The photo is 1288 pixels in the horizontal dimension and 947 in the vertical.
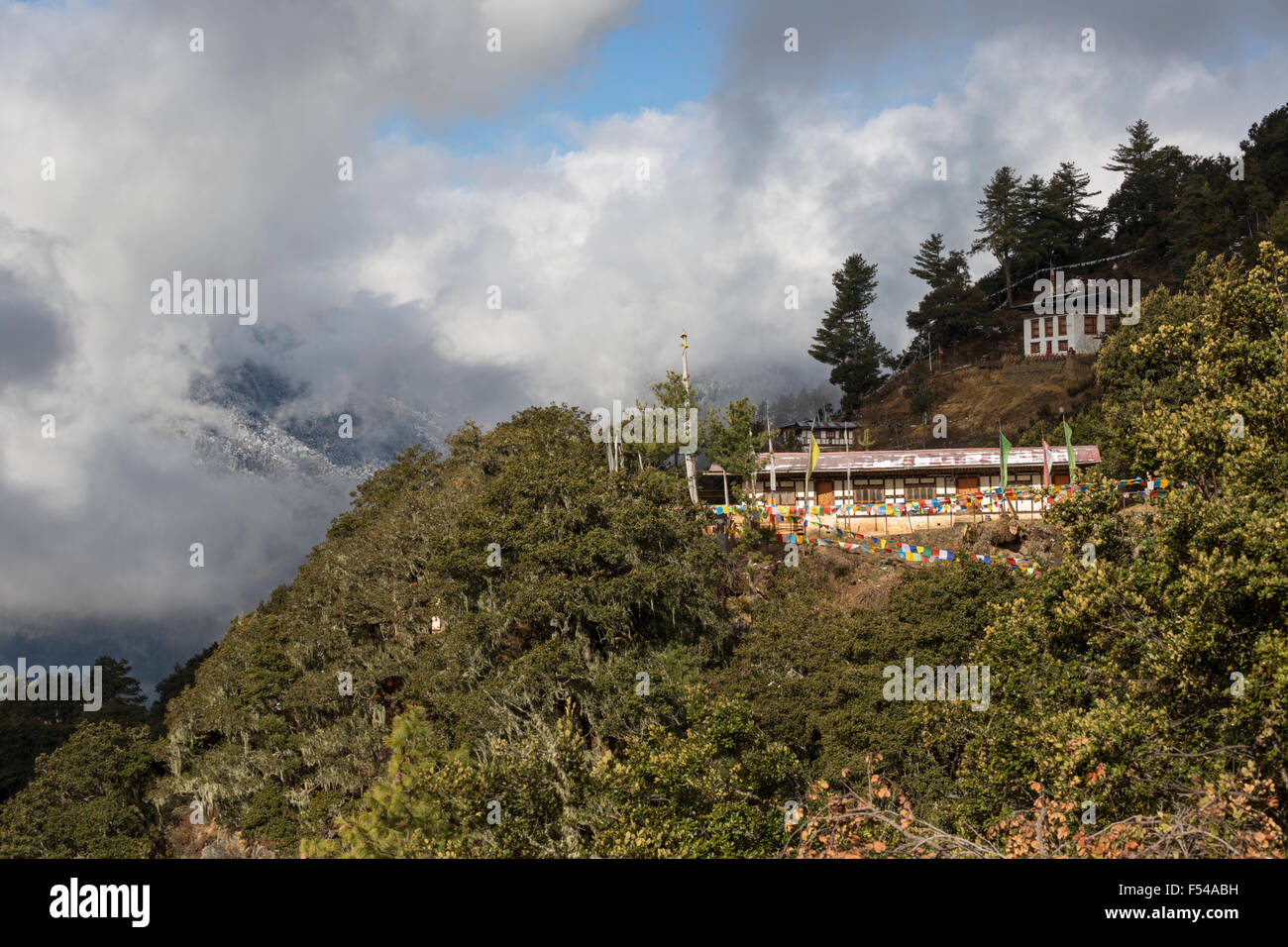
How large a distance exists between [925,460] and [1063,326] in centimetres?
4017

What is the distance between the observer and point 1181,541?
12.0 meters

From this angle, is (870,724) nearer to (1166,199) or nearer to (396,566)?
(396,566)

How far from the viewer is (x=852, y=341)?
274 ft

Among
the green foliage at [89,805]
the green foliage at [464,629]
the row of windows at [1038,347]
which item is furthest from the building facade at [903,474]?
the row of windows at [1038,347]

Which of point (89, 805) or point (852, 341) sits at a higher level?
point (852, 341)

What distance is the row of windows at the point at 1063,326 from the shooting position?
76.4 metres

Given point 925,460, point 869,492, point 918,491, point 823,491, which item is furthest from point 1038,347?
point 823,491

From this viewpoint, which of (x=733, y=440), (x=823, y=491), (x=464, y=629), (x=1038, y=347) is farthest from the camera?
(x=1038, y=347)

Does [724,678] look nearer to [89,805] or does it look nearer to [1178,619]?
[1178,619]

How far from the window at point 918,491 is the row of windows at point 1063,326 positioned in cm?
3922

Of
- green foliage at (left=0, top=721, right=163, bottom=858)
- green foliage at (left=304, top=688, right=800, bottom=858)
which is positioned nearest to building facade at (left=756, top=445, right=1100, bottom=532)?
green foliage at (left=304, top=688, right=800, bottom=858)

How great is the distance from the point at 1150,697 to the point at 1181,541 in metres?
2.25

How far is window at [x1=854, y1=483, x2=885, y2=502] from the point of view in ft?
155
